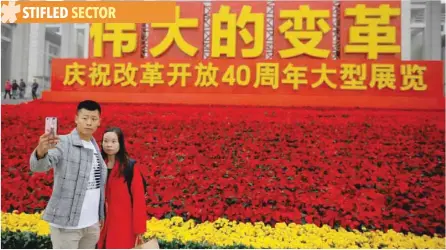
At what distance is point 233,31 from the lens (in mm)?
5789

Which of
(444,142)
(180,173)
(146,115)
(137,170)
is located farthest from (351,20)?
(137,170)

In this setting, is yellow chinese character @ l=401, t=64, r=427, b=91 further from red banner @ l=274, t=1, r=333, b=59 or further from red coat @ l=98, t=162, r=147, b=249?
red coat @ l=98, t=162, r=147, b=249

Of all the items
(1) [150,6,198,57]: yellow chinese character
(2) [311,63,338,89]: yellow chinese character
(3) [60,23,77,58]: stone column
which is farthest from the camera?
(3) [60,23,77,58]: stone column

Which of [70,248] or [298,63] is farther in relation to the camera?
[298,63]

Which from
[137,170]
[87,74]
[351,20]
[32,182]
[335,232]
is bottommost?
[335,232]

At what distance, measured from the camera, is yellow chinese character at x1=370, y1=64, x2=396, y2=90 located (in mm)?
5434

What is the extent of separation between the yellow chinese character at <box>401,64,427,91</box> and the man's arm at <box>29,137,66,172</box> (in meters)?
4.92

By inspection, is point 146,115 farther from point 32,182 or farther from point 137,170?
point 137,170

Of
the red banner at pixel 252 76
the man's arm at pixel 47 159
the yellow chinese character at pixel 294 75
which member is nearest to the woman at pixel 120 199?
the man's arm at pixel 47 159

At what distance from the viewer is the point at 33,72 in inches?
309

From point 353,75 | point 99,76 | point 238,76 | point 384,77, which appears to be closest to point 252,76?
point 238,76

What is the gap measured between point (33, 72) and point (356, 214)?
708cm

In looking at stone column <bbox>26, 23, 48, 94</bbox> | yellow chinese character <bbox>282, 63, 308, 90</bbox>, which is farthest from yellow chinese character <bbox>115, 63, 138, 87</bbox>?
yellow chinese character <bbox>282, 63, 308, 90</bbox>

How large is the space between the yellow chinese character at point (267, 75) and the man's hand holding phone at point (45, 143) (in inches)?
163
